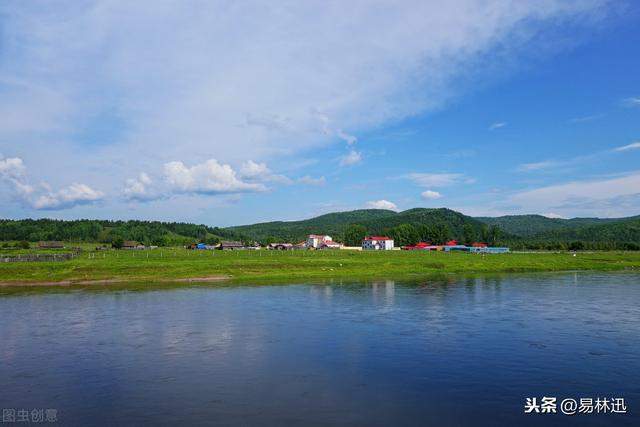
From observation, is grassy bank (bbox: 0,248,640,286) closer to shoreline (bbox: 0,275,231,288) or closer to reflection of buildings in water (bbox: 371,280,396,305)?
shoreline (bbox: 0,275,231,288)

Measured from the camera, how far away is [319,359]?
2531 cm

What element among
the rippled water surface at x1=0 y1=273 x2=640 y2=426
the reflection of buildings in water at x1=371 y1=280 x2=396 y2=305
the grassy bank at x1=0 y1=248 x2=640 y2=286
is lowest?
the rippled water surface at x1=0 y1=273 x2=640 y2=426

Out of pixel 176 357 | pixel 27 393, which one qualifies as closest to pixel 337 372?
pixel 176 357

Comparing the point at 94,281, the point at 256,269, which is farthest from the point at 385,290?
the point at 94,281

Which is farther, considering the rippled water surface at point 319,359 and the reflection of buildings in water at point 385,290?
the reflection of buildings in water at point 385,290

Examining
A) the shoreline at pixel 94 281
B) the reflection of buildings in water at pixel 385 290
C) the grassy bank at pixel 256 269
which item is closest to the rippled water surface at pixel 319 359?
the reflection of buildings in water at pixel 385 290

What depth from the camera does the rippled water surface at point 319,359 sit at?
720 inches

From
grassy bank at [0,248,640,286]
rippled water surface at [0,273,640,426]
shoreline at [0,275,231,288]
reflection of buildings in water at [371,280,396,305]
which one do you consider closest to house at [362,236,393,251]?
grassy bank at [0,248,640,286]

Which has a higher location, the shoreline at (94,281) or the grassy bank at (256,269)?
the grassy bank at (256,269)

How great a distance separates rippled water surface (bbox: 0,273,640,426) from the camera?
18.3m

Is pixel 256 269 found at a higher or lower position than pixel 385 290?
higher

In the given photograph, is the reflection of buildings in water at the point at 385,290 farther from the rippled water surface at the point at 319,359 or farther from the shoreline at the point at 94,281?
the shoreline at the point at 94,281

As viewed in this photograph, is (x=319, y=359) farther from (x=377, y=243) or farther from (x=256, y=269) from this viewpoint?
(x=377, y=243)

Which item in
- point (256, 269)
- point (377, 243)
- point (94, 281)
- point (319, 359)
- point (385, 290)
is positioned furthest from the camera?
point (377, 243)
